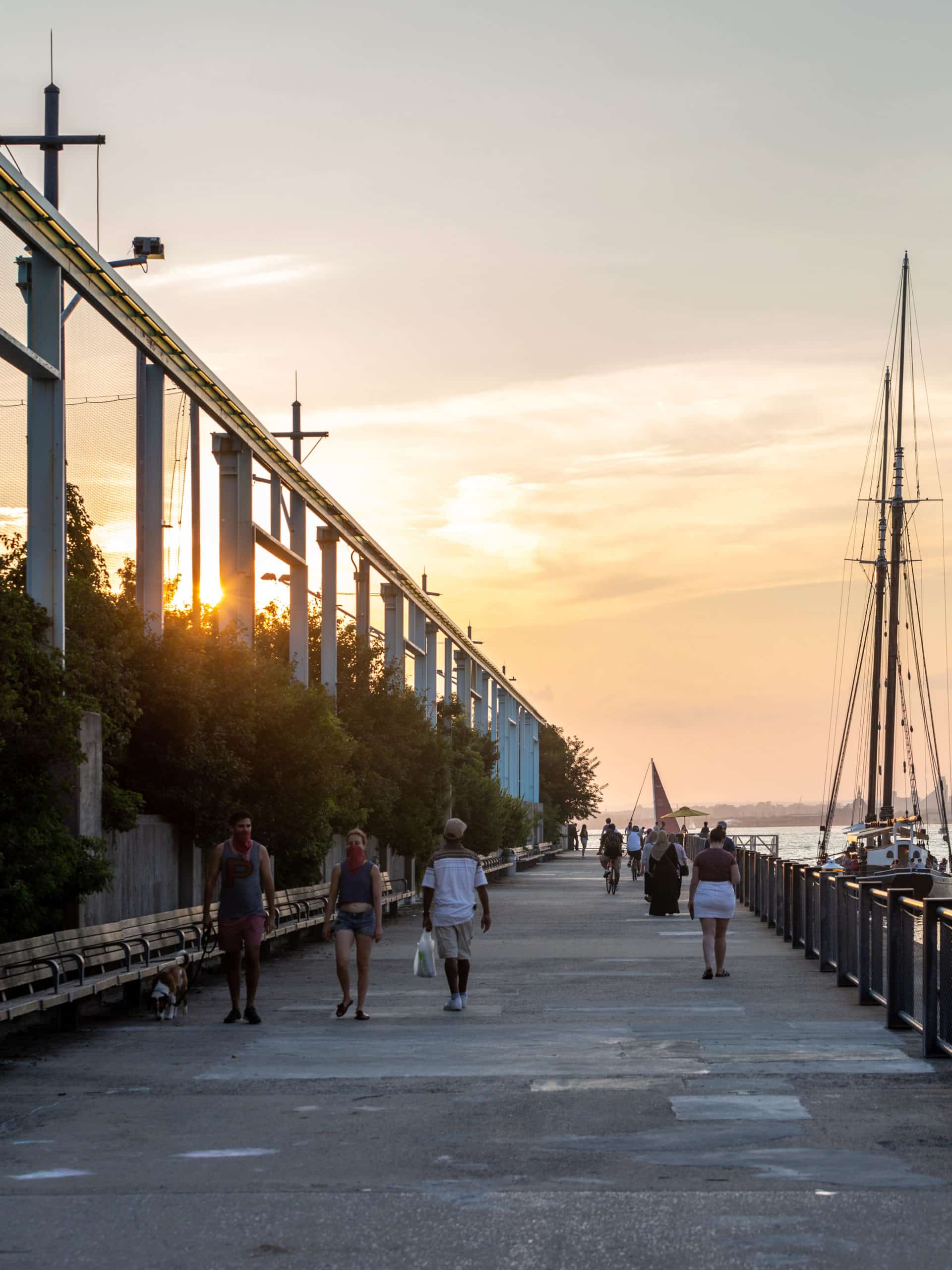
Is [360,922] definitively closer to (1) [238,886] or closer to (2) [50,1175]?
(1) [238,886]

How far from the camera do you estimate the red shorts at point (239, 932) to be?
46.9 ft

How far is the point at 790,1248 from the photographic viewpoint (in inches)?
249

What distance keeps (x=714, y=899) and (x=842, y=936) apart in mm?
1384

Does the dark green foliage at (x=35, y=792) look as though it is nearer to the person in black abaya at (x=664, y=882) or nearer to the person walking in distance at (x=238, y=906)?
the person walking in distance at (x=238, y=906)

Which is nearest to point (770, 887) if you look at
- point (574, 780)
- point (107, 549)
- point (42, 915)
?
point (107, 549)

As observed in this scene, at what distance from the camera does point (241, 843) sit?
14.3 metres

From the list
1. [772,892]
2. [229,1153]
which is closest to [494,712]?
[772,892]

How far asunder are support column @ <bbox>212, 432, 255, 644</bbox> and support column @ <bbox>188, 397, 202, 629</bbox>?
4.31 feet

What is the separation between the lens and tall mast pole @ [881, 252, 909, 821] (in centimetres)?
6334

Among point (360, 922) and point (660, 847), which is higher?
point (360, 922)

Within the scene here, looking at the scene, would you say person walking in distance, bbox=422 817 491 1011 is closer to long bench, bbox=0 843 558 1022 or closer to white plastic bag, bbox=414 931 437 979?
white plastic bag, bbox=414 931 437 979

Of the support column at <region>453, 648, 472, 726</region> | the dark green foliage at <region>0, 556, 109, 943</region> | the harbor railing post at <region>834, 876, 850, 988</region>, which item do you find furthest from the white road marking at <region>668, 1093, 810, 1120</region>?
the support column at <region>453, 648, 472, 726</region>

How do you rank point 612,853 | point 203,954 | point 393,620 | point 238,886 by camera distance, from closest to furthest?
point 238,886 < point 203,954 < point 612,853 < point 393,620

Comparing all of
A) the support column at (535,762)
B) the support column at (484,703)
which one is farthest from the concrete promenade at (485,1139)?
the support column at (535,762)
